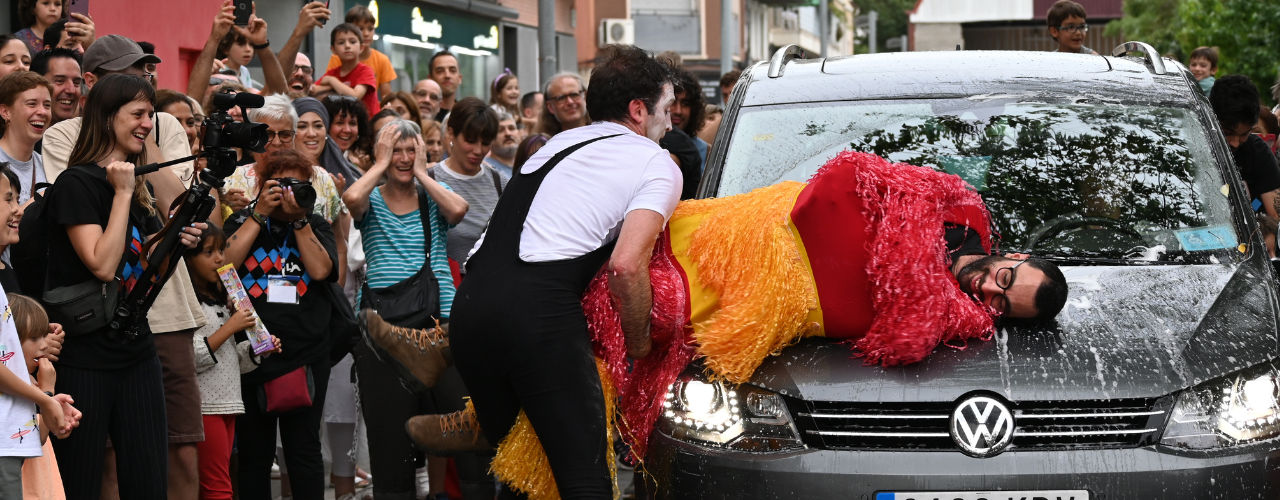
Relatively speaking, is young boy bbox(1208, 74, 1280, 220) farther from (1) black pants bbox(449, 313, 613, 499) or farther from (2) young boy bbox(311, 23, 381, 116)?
(2) young boy bbox(311, 23, 381, 116)

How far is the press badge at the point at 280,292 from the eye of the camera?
6586 millimetres

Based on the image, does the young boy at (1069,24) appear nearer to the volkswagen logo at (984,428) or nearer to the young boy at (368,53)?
the young boy at (368,53)

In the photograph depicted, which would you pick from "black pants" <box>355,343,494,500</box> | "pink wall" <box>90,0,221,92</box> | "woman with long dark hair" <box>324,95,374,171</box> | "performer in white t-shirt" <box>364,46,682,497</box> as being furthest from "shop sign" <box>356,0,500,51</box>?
"performer in white t-shirt" <box>364,46,682,497</box>

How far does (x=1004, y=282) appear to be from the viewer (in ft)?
14.9

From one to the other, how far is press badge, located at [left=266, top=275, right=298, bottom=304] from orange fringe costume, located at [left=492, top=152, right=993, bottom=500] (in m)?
2.14

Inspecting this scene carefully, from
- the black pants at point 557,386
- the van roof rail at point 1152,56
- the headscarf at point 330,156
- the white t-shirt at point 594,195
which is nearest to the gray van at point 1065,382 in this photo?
the black pants at point 557,386

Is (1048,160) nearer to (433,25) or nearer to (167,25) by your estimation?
(167,25)

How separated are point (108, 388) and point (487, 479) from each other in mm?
1793

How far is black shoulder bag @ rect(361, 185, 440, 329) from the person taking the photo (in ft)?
22.3

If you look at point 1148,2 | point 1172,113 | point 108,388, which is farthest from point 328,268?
point 1148,2

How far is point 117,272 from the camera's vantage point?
5566 millimetres

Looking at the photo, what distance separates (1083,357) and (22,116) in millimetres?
4368

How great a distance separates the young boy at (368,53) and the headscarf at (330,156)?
3.28 m

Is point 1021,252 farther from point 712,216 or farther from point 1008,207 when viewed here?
point 712,216
